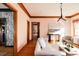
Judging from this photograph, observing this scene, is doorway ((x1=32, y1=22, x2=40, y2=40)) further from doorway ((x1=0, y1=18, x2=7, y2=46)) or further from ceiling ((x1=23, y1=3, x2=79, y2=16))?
doorway ((x1=0, y1=18, x2=7, y2=46))

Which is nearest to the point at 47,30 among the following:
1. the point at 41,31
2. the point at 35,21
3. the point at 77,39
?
the point at 41,31

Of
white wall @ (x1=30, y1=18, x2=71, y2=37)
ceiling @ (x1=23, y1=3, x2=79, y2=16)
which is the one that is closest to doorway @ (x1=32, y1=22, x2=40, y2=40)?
white wall @ (x1=30, y1=18, x2=71, y2=37)

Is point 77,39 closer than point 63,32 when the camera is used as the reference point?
Yes

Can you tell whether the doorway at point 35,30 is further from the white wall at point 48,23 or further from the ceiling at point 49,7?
the ceiling at point 49,7

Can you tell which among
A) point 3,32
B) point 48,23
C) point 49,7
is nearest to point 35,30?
point 48,23

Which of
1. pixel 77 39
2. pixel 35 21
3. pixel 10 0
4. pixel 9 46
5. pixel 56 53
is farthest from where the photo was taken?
pixel 35 21

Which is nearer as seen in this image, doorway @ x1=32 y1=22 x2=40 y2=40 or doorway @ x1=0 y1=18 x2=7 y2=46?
doorway @ x1=0 y1=18 x2=7 y2=46

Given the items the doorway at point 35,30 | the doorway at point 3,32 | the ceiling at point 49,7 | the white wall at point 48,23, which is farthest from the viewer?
the doorway at point 35,30

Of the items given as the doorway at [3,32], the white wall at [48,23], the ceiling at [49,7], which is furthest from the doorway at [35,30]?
the doorway at [3,32]

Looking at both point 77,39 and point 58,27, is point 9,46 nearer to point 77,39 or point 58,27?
point 77,39

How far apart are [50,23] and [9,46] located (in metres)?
5.12

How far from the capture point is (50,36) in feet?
38.5

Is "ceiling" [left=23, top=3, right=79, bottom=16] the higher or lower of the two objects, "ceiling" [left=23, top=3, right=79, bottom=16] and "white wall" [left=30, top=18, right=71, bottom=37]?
the higher

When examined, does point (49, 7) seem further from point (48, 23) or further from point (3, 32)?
point (48, 23)
